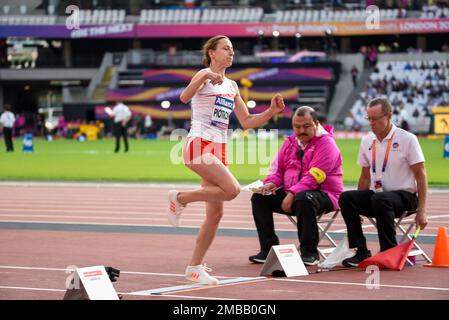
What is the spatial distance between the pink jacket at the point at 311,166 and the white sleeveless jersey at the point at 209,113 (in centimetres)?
134

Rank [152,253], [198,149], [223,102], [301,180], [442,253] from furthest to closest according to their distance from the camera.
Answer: [152,253] → [301,180] → [442,253] → [223,102] → [198,149]

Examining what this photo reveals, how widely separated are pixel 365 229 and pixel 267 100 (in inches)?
1811

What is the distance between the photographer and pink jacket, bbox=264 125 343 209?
955 cm

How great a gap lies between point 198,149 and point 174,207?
54 cm

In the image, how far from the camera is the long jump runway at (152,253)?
25.5ft

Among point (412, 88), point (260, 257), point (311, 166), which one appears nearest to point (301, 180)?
point (311, 166)

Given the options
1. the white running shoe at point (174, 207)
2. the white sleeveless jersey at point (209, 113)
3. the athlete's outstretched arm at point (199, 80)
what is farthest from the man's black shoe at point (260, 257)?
the athlete's outstretched arm at point (199, 80)

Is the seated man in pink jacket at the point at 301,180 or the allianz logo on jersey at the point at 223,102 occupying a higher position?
the allianz logo on jersey at the point at 223,102

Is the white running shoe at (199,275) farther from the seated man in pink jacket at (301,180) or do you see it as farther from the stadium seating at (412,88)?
the stadium seating at (412,88)

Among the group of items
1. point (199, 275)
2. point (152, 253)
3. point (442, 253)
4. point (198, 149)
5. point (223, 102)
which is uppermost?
point (223, 102)

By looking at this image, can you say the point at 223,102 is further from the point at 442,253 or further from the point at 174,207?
the point at 442,253

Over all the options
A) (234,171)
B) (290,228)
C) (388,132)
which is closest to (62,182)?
(234,171)

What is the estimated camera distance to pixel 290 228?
12758mm

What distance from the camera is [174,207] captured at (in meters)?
8.55
